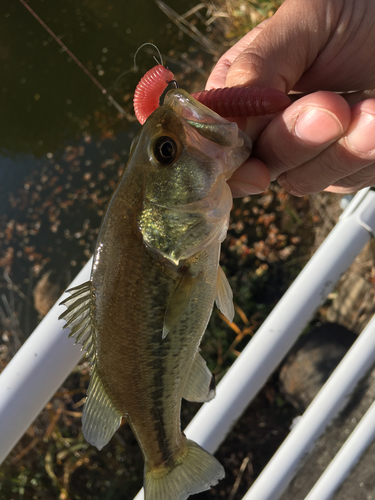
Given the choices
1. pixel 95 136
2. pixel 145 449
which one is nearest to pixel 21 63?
pixel 95 136

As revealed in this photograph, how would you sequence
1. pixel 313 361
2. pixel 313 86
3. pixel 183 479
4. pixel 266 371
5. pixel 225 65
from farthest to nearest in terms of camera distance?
pixel 313 361 → pixel 266 371 → pixel 225 65 → pixel 313 86 → pixel 183 479

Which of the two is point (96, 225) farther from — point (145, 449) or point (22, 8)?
point (22, 8)

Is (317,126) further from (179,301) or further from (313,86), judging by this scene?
(179,301)

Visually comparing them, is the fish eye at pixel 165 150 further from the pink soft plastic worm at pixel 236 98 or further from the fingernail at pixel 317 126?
the fingernail at pixel 317 126

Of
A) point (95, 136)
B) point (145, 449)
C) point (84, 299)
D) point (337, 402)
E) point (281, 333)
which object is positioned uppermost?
point (95, 136)

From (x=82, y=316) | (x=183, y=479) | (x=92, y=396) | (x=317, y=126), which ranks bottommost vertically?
(x=183, y=479)

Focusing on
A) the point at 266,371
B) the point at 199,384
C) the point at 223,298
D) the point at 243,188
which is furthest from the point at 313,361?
the point at 243,188

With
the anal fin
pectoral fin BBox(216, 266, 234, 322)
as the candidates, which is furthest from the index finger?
the anal fin
